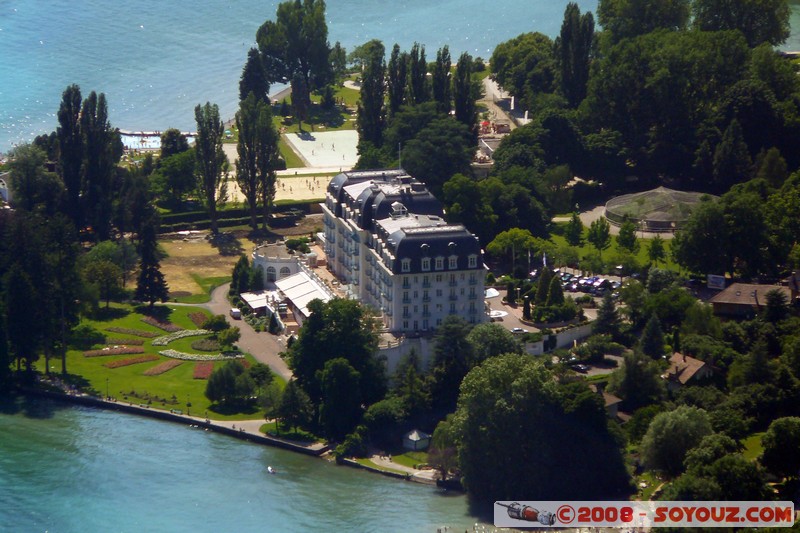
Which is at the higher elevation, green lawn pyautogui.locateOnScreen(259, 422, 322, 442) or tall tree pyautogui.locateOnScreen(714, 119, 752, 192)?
tall tree pyautogui.locateOnScreen(714, 119, 752, 192)

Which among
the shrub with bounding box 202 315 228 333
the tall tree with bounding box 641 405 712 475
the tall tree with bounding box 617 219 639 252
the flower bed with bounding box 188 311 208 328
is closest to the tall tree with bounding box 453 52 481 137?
the tall tree with bounding box 617 219 639 252

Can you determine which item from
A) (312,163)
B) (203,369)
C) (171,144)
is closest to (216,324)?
(203,369)

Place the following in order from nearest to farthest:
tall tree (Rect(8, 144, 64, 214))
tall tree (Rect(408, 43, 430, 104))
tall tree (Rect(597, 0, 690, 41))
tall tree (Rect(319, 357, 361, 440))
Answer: tall tree (Rect(319, 357, 361, 440)) < tall tree (Rect(8, 144, 64, 214)) < tall tree (Rect(408, 43, 430, 104)) < tall tree (Rect(597, 0, 690, 41))

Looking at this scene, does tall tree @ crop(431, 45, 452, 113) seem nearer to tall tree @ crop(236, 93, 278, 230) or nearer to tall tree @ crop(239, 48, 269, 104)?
tall tree @ crop(236, 93, 278, 230)

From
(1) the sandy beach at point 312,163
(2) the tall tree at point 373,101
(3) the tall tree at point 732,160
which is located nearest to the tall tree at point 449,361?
(1) the sandy beach at point 312,163

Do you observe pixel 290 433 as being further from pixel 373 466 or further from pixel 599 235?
pixel 599 235

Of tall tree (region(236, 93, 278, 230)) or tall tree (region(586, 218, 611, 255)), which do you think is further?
tall tree (region(236, 93, 278, 230))

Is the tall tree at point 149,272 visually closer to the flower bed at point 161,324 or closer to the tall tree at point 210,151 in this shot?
the flower bed at point 161,324
